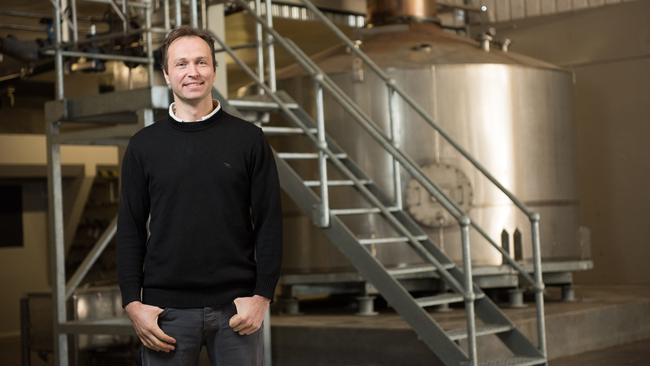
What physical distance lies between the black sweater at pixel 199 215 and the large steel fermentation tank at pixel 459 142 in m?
6.61

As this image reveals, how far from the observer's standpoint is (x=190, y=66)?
333 centimetres

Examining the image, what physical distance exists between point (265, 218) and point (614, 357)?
6137 mm

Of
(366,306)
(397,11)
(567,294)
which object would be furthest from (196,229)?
(397,11)

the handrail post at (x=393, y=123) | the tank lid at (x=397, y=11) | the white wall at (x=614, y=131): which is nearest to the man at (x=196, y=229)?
the handrail post at (x=393, y=123)

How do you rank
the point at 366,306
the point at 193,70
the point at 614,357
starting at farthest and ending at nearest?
the point at 366,306
the point at 614,357
the point at 193,70

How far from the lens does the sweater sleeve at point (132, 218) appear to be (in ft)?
11.1

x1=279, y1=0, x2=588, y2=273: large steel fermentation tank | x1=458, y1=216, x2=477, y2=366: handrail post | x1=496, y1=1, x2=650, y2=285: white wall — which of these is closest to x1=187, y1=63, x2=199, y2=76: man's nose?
x1=458, y1=216, x2=477, y2=366: handrail post

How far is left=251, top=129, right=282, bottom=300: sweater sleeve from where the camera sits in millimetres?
3377

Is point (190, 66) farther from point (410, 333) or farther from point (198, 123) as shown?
point (410, 333)

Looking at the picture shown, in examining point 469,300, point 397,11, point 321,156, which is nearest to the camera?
point 469,300

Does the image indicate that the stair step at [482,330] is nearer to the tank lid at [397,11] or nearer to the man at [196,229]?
the man at [196,229]

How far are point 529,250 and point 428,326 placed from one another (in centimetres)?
325

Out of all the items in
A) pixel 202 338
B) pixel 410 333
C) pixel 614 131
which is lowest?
pixel 410 333

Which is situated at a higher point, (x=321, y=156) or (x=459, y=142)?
(x=459, y=142)
